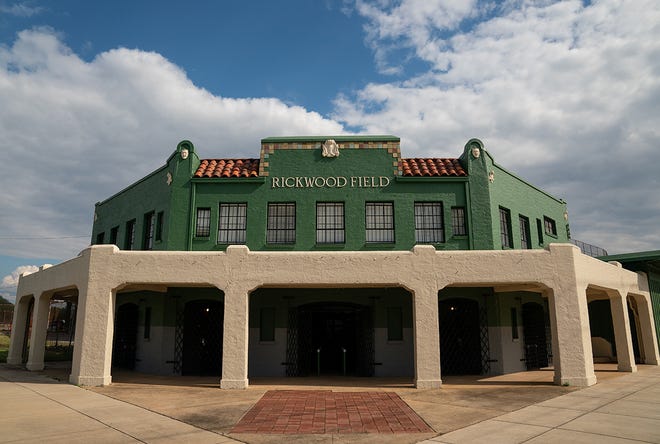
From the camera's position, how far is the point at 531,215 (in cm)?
2275

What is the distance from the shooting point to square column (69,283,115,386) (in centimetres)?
1497

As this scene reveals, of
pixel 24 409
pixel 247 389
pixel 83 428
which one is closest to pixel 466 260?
pixel 247 389

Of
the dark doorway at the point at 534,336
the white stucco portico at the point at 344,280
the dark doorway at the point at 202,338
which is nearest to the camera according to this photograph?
the white stucco portico at the point at 344,280

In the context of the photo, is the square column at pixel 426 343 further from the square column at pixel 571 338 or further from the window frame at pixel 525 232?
the window frame at pixel 525 232

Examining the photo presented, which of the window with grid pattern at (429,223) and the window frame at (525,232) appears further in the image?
the window frame at (525,232)

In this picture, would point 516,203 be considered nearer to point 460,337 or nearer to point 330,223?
point 460,337

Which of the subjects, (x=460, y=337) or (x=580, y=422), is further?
(x=460, y=337)

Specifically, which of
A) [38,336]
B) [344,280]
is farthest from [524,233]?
[38,336]

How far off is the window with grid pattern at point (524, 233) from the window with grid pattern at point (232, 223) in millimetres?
13085

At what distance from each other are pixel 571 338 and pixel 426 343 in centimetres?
470

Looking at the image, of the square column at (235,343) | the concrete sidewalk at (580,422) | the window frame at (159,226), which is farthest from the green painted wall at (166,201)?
the concrete sidewalk at (580,422)

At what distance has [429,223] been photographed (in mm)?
19547

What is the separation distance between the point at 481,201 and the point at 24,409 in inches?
671

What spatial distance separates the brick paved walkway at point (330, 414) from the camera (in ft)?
31.1
